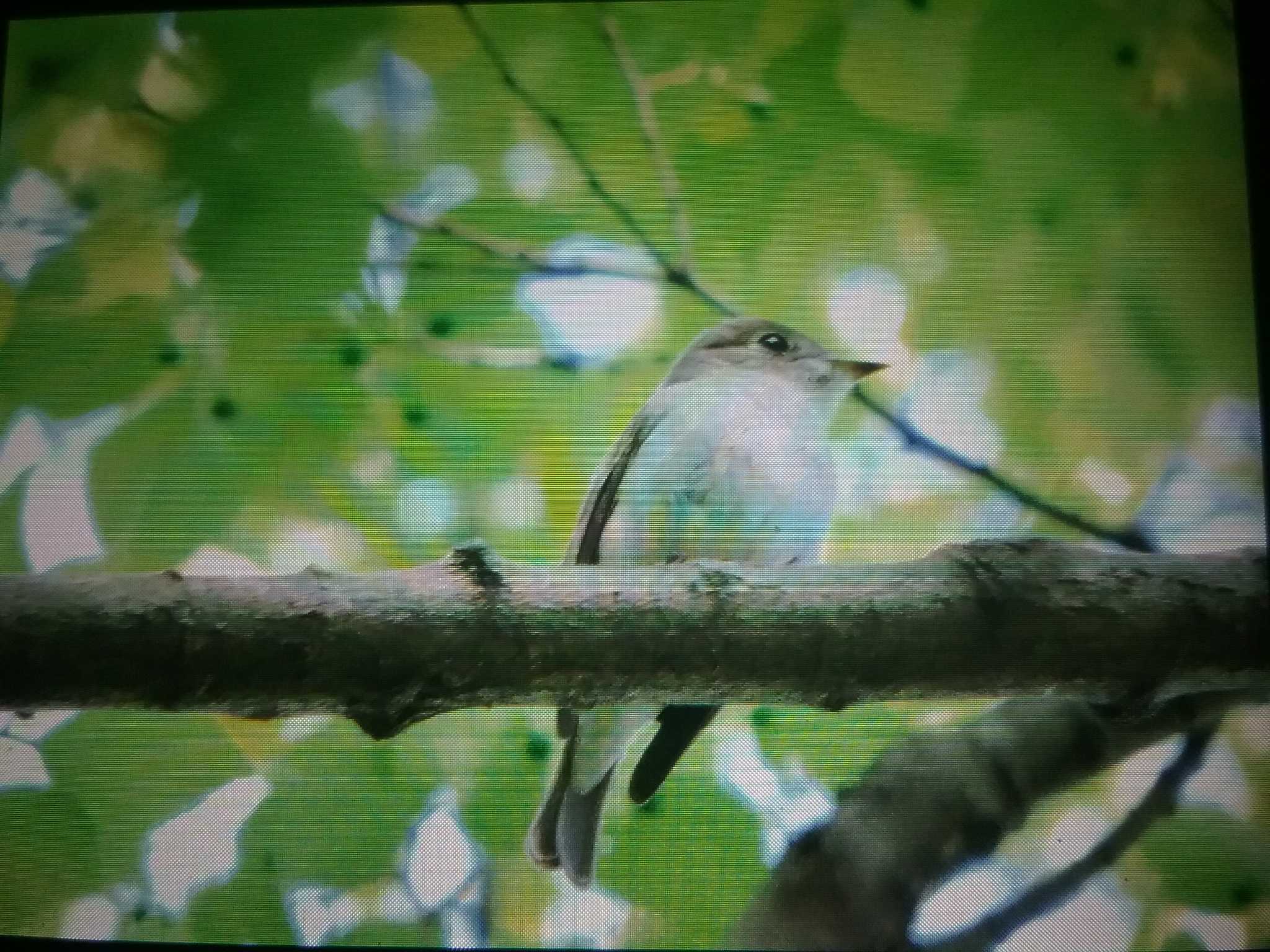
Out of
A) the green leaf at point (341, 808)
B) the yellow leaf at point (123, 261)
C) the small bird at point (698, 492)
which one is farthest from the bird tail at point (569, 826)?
the yellow leaf at point (123, 261)

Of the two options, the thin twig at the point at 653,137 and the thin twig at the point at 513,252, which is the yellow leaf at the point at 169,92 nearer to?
the thin twig at the point at 513,252

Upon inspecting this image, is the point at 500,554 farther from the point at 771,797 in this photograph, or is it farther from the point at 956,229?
the point at 956,229

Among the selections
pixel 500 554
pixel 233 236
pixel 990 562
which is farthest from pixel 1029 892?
pixel 233 236

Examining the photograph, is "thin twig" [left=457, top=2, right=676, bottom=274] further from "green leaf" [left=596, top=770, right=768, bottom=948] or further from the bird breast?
"green leaf" [left=596, top=770, right=768, bottom=948]

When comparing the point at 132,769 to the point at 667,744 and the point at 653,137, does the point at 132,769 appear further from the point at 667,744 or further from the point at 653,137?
the point at 653,137

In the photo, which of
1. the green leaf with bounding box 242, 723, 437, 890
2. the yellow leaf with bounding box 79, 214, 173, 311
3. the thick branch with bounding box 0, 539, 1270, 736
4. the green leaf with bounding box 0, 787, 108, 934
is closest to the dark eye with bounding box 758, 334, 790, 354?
the thick branch with bounding box 0, 539, 1270, 736

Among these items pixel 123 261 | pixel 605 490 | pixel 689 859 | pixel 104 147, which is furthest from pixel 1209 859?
pixel 104 147
